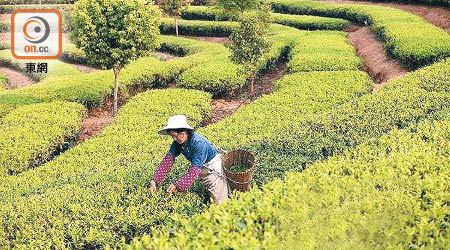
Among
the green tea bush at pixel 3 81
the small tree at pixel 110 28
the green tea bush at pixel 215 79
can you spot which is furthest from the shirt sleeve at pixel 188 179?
the green tea bush at pixel 3 81

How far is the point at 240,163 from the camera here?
22.4 feet

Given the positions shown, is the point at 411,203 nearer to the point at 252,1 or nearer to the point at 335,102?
the point at 335,102

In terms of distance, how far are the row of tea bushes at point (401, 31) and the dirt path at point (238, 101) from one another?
498 centimetres

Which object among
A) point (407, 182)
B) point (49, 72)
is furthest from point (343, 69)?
point (49, 72)

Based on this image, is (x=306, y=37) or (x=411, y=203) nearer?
(x=411, y=203)

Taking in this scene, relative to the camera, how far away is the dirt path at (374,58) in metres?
15.5

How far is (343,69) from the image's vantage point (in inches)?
607

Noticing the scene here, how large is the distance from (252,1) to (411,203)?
19021 millimetres

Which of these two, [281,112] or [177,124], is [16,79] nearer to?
[281,112]

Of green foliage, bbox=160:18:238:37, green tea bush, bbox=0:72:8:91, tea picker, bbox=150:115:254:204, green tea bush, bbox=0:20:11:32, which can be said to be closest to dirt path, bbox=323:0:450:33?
green foliage, bbox=160:18:238:37

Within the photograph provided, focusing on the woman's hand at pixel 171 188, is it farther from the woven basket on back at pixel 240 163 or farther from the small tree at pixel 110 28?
the small tree at pixel 110 28

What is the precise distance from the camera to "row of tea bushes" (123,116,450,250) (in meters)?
4.05

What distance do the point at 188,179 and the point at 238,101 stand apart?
9.96 meters

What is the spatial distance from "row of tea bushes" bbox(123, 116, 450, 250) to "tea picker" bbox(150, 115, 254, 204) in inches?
43.0
